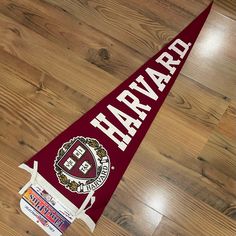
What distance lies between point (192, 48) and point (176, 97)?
0.69ft

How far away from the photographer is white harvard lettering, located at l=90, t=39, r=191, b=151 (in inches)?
48.1

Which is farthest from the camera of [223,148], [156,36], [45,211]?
[156,36]

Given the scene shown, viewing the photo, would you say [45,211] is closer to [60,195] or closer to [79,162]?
[60,195]

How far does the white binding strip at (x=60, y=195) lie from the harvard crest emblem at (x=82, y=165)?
0.11 feet

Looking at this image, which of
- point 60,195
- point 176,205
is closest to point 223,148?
point 176,205

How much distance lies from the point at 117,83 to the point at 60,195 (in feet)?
1.41

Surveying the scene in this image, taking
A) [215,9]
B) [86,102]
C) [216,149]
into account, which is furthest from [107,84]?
[215,9]

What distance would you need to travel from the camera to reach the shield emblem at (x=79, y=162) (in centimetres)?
117

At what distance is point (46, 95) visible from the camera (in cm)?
125

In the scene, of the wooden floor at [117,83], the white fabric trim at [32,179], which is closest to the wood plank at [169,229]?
the wooden floor at [117,83]

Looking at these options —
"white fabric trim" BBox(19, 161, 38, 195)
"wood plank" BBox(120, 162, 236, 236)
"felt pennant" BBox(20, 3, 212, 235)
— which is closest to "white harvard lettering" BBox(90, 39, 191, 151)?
"felt pennant" BBox(20, 3, 212, 235)

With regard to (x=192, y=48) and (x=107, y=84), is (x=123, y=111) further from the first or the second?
(x=192, y=48)

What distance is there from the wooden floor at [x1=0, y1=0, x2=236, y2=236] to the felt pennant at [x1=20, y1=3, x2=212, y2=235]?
0.03m

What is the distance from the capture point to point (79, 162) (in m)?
1.18
